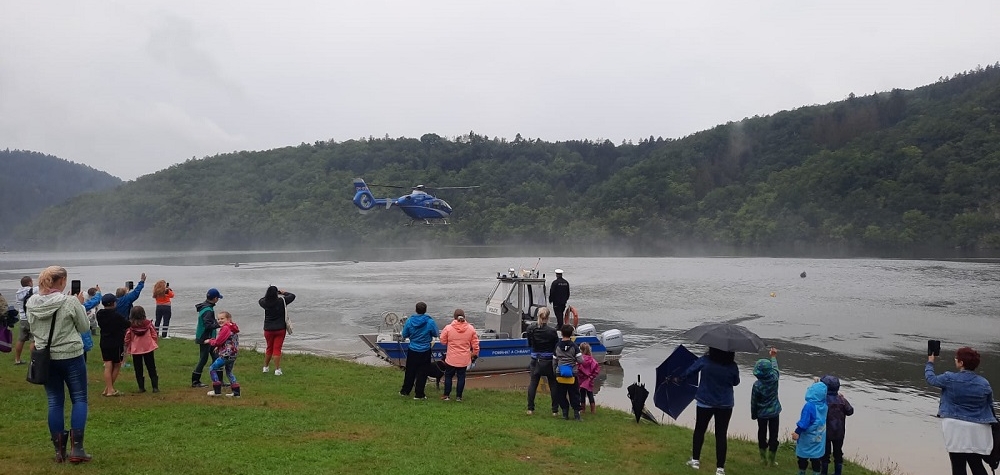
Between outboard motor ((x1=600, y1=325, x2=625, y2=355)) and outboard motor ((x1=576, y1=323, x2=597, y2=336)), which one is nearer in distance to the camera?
outboard motor ((x1=576, y1=323, x2=597, y2=336))

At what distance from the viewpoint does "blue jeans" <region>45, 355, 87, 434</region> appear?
20.9ft

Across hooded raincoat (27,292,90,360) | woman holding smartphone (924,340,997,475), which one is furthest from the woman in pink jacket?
woman holding smartphone (924,340,997,475)

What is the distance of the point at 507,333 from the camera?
16.9m

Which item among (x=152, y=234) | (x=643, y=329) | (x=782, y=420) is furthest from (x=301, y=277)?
(x=152, y=234)

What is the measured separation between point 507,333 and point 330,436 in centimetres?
891

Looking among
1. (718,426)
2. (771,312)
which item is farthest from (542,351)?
(771,312)

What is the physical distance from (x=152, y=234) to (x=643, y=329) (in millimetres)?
126492

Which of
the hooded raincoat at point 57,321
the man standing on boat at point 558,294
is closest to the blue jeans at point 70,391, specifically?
the hooded raincoat at point 57,321

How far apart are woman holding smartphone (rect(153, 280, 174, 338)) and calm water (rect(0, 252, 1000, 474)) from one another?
4.55m

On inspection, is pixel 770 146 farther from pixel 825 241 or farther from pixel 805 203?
pixel 825 241

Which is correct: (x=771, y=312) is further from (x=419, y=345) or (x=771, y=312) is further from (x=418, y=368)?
(x=419, y=345)

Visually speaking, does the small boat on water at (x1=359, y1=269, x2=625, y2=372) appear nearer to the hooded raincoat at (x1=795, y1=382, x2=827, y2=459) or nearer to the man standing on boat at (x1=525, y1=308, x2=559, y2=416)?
the man standing on boat at (x1=525, y1=308, x2=559, y2=416)

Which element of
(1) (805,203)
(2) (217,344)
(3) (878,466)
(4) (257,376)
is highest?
(1) (805,203)

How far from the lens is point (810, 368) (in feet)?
62.0
